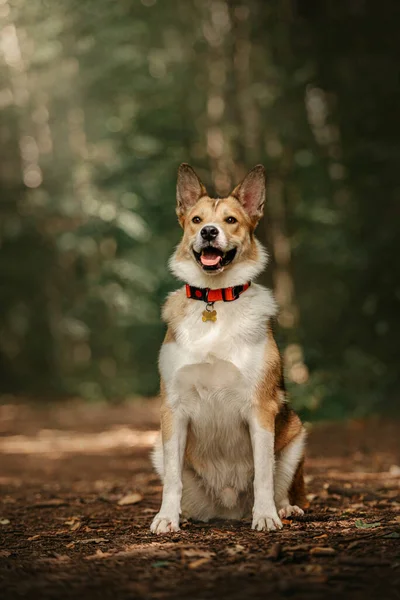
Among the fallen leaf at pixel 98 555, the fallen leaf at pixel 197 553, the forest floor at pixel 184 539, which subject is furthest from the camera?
the fallen leaf at pixel 98 555

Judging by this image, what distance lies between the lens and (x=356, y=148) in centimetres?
1326

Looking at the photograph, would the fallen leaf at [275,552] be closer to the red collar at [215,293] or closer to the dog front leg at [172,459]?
the dog front leg at [172,459]

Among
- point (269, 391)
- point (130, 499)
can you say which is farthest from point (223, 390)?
point (130, 499)

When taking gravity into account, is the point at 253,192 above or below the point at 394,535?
above

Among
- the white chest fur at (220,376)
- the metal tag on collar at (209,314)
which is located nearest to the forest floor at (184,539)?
the white chest fur at (220,376)

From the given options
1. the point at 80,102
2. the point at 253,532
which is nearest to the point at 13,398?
the point at 80,102

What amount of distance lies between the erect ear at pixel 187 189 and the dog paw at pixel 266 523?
238 cm

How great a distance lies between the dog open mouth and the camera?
550 centimetres

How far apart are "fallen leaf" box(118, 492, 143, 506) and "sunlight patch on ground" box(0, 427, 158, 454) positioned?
13.6 feet

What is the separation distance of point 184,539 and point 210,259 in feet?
6.22

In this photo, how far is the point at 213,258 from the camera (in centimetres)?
554

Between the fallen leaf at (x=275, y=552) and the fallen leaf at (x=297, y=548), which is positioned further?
the fallen leaf at (x=297, y=548)

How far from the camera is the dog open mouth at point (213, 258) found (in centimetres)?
550

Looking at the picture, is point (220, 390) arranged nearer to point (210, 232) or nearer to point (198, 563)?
point (210, 232)
